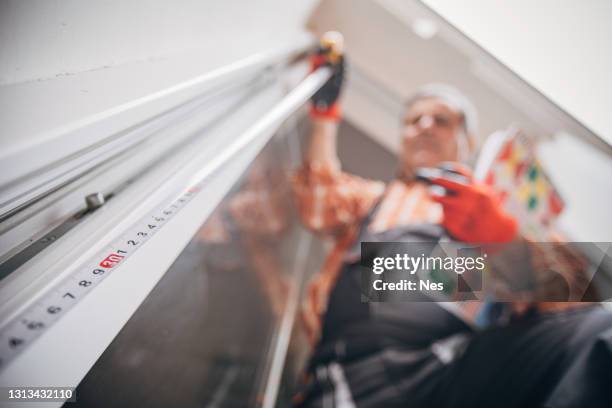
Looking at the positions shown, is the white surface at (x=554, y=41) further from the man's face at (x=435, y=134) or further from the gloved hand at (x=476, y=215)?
the man's face at (x=435, y=134)

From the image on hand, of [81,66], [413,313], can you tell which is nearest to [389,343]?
[413,313]

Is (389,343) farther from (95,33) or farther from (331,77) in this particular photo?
(95,33)

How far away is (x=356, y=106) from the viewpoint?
193 centimetres

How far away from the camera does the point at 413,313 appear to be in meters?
0.99

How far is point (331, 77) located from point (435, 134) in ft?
1.57

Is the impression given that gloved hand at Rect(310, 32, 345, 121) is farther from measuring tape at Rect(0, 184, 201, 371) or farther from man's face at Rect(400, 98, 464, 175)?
measuring tape at Rect(0, 184, 201, 371)

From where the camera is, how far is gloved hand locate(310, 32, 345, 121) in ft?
3.34

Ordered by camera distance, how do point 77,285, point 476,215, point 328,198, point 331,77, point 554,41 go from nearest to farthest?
point 77,285 < point 554,41 < point 476,215 < point 331,77 < point 328,198

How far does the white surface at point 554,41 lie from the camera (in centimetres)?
45

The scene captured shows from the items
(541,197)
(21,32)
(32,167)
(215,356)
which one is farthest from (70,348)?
(541,197)

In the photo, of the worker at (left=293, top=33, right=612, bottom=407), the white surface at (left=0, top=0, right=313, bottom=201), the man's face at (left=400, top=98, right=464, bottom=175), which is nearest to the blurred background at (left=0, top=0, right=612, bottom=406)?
the white surface at (left=0, top=0, right=313, bottom=201)

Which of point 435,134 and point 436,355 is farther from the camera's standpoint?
point 435,134

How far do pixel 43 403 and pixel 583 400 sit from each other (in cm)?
92

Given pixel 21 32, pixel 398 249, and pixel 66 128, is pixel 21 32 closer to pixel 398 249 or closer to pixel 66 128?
pixel 66 128
